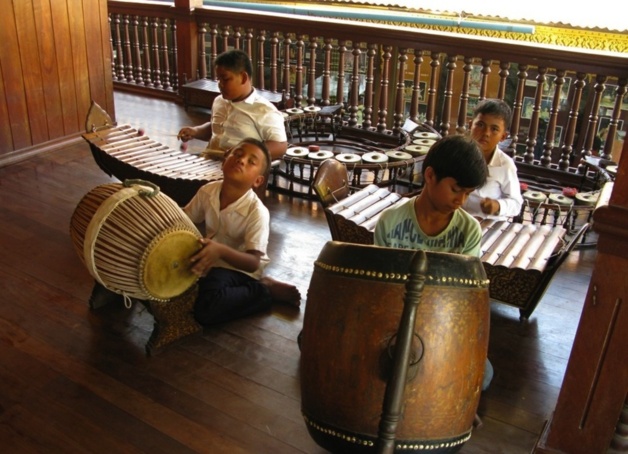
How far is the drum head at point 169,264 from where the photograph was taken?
2311 mm

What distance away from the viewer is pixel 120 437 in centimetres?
203

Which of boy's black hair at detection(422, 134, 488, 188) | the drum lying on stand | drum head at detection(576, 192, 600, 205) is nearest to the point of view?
boy's black hair at detection(422, 134, 488, 188)

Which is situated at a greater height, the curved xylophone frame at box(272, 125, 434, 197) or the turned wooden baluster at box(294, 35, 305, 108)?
the turned wooden baluster at box(294, 35, 305, 108)

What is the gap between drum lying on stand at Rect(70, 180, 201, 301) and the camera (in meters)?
2.27

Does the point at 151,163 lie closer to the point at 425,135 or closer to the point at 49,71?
the point at 49,71

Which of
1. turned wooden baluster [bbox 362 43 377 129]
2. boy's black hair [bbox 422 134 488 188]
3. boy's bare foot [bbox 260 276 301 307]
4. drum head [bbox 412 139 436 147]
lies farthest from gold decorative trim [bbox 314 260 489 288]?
turned wooden baluster [bbox 362 43 377 129]

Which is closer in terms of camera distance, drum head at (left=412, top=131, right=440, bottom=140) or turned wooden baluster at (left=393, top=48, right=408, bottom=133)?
drum head at (left=412, top=131, right=440, bottom=140)

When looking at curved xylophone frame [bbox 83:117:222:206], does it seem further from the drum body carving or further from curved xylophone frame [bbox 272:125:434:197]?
the drum body carving

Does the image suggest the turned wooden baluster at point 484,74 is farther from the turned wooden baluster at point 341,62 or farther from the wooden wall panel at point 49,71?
the wooden wall panel at point 49,71

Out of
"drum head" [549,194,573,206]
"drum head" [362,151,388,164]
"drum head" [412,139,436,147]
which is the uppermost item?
"drum head" [412,139,436,147]

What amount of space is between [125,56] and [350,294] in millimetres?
6490

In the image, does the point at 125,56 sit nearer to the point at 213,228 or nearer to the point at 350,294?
the point at 213,228

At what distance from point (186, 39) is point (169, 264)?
15.3ft

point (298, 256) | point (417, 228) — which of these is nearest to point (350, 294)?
point (417, 228)
